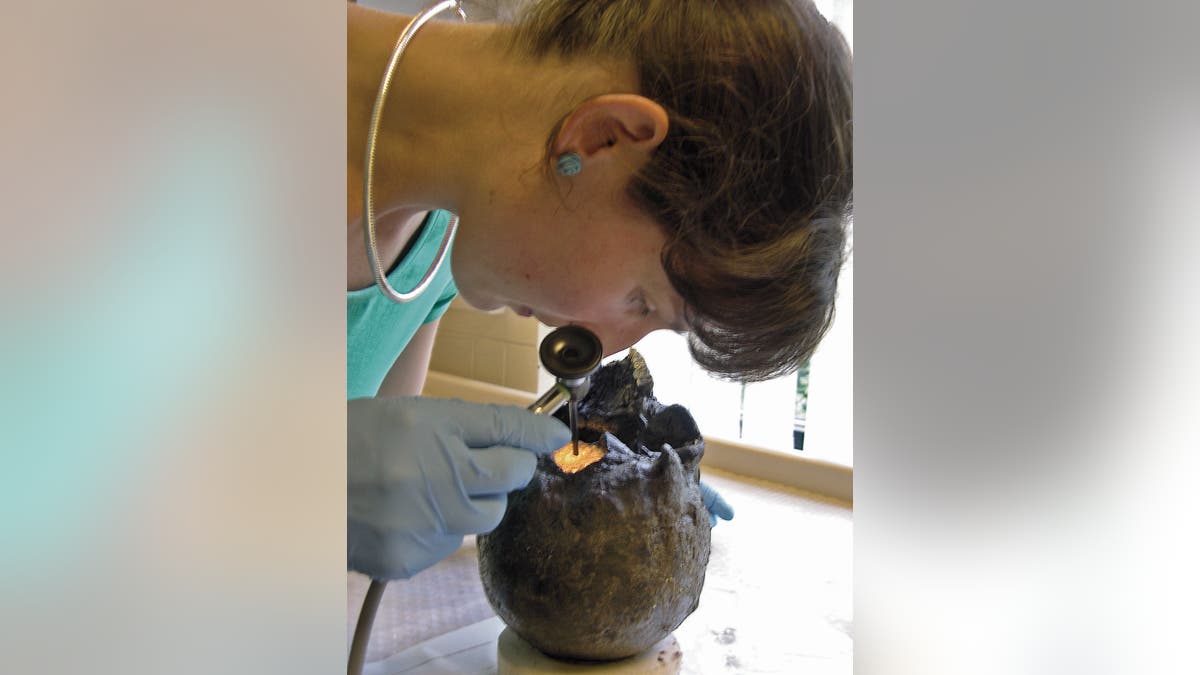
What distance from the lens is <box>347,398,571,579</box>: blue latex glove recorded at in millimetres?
614

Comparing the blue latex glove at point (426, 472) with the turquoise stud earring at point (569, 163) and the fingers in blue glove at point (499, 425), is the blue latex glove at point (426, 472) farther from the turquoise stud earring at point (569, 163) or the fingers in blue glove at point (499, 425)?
the turquoise stud earring at point (569, 163)

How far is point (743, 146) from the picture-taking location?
59cm

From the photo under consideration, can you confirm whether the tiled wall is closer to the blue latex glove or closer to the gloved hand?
the gloved hand

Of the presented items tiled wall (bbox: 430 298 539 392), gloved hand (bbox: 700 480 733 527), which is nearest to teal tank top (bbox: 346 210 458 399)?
tiled wall (bbox: 430 298 539 392)

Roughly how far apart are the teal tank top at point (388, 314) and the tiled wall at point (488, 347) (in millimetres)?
149

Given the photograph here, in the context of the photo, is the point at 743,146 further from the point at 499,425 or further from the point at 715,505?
the point at 715,505

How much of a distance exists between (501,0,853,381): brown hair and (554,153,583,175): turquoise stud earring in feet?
0.16

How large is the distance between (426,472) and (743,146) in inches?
13.4

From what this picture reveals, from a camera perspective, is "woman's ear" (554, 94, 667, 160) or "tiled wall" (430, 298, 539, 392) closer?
"woman's ear" (554, 94, 667, 160)

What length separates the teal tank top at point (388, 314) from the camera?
947mm

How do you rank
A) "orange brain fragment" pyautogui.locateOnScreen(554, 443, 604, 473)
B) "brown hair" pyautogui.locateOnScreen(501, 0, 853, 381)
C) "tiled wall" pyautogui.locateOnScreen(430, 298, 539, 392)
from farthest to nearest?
"tiled wall" pyautogui.locateOnScreen(430, 298, 539, 392) < "orange brain fragment" pyautogui.locateOnScreen(554, 443, 604, 473) < "brown hair" pyautogui.locateOnScreen(501, 0, 853, 381)
